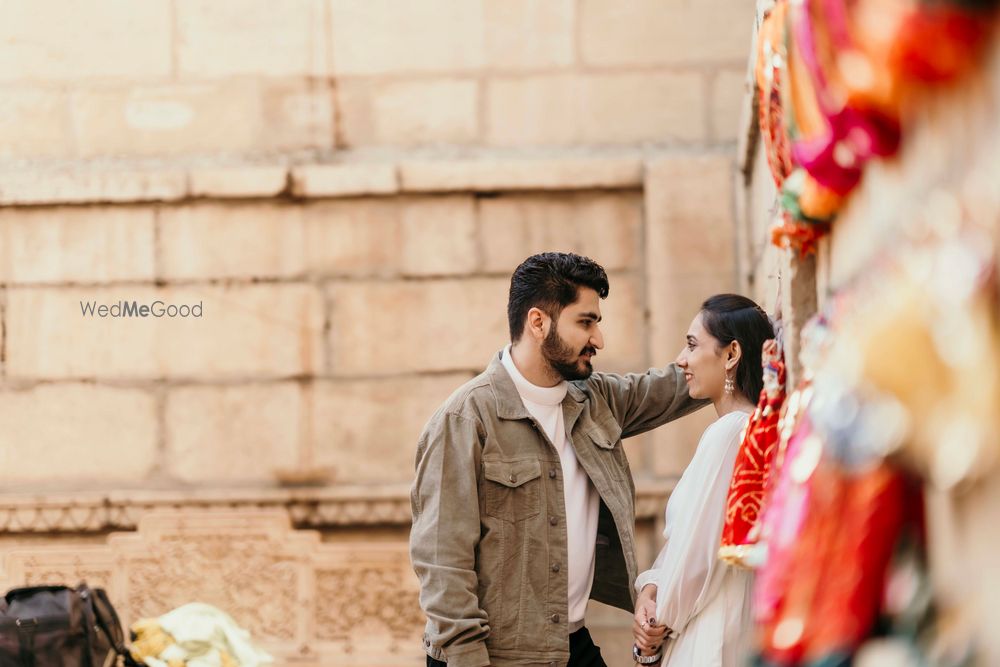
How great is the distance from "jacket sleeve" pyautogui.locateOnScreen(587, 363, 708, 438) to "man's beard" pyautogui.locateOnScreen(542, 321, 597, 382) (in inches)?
9.6

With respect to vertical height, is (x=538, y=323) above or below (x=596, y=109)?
below

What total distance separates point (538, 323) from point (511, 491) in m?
0.49

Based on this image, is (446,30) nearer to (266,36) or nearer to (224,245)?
(266,36)

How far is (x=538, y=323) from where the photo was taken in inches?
146

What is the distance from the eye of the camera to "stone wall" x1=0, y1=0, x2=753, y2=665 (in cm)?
514

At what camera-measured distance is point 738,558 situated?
103 inches

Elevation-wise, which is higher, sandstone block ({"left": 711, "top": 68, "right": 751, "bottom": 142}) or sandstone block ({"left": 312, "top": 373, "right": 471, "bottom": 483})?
sandstone block ({"left": 711, "top": 68, "right": 751, "bottom": 142})

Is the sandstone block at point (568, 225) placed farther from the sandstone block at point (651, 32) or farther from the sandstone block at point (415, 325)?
the sandstone block at point (651, 32)

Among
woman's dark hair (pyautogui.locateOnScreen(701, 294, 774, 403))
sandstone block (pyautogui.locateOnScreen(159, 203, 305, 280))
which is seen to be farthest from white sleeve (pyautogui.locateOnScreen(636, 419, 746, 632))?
sandstone block (pyautogui.locateOnScreen(159, 203, 305, 280))

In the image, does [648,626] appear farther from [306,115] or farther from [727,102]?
[306,115]

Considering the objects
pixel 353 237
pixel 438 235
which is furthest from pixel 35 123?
pixel 438 235

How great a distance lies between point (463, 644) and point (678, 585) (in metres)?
0.63

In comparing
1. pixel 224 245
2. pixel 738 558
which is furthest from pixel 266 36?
pixel 738 558

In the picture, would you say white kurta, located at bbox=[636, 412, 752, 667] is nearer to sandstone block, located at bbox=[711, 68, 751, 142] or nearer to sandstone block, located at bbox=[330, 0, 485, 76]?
sandstone block, located at bbox=[711, 68, 751, 142]
